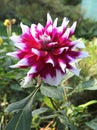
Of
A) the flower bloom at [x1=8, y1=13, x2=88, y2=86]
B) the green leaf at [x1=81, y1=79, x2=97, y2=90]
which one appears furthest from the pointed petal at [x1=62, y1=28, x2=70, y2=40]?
the green leaf at [x1=81, y1=79, x2=97, y2=90]

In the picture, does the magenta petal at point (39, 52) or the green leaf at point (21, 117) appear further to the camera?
the green leaf at point (21, 117)

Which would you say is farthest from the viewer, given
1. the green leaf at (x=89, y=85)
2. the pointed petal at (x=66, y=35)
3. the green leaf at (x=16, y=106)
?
the green leaf at (x=89, y=85)

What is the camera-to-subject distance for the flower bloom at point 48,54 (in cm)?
149

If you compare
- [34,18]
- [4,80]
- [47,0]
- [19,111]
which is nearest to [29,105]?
[19,111]

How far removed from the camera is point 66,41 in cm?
155

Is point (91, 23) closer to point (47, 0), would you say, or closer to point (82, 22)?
point (82, 22)

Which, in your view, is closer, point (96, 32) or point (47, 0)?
point (96, 32)

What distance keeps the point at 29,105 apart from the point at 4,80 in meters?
1.15

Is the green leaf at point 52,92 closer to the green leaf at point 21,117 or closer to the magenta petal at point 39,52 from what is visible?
the green leaf at point 21,117

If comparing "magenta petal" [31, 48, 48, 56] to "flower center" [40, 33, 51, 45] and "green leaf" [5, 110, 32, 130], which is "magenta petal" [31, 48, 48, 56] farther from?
"green leaf" [5, 110, 32, 130]

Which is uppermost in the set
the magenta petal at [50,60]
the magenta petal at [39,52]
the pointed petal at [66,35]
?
the pointed petal at [66,35]

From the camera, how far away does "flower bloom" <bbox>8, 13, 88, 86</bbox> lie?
1.49 meters

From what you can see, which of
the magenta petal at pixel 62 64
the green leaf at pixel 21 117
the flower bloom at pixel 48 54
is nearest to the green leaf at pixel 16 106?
the green leaf at pixel 21 117

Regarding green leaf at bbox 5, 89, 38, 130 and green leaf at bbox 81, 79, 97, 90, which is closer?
green leaf at bbox 5, 89, 38, 130
